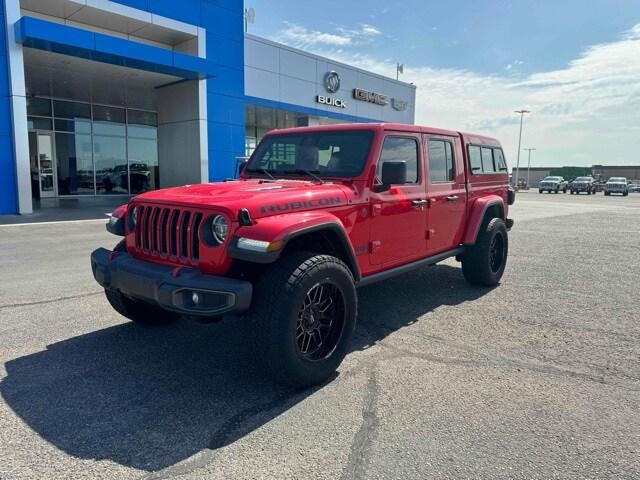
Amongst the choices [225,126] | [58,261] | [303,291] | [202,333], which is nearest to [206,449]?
[303,291]

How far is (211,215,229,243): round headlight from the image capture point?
3139mm

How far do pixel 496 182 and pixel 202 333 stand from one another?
4592 mm

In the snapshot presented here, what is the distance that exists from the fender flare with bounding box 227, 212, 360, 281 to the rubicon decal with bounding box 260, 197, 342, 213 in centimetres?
5

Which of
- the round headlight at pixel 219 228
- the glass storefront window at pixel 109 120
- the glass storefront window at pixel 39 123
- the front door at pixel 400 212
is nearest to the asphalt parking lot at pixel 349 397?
the front door at pixel 400 212

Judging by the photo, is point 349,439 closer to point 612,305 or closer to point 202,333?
point 202,333

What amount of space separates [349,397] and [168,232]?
1.72 metres

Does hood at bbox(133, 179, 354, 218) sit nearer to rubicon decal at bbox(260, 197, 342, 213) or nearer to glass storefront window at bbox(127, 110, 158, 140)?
rubicon decal at bbox(260, 197, 342, 213)

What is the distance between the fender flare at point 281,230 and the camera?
9.73 ft

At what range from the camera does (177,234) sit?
3309 mm

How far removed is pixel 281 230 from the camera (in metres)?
3.06

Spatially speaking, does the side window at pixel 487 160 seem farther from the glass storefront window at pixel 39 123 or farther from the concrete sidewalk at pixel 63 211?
the glass storefront window at pixel 39 123

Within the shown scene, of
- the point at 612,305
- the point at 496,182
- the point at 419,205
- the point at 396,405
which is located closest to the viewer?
the point at 396,405

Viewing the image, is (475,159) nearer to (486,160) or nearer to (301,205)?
(486,160)

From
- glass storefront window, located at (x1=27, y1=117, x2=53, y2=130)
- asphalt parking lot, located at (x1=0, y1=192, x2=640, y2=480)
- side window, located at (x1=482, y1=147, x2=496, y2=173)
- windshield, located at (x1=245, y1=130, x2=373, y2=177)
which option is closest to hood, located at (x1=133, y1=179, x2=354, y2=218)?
windshield, located at (x1=245, y1=130, x2=373, y2=177)
